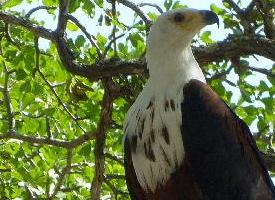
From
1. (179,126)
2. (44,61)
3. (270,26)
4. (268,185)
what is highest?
(44,61)

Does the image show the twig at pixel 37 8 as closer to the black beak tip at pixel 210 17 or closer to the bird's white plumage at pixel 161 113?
the bird's white plumage at pixel 161 113

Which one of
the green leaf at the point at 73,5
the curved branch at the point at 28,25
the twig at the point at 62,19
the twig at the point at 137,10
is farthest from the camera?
the green leaf at the point at 73,5

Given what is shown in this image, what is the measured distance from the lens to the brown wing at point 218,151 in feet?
20.0

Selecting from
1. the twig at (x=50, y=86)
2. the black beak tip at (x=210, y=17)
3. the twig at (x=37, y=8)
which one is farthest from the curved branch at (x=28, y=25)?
the black beak tip at (x=210, y=17)

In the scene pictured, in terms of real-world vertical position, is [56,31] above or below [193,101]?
above

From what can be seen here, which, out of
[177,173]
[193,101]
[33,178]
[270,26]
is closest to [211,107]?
[193,101]

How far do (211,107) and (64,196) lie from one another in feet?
7.50

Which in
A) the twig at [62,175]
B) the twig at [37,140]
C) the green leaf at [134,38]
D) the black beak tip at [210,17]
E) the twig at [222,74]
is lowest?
the twig at [62,175]

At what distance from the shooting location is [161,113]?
617 cm

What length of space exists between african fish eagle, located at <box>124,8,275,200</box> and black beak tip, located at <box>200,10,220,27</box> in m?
0.39

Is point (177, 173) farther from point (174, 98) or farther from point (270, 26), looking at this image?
point (270, 26)

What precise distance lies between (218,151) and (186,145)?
0.27 m

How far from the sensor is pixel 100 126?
6.96 metres

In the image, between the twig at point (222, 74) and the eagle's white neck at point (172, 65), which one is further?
the twig at point (222, 74)
